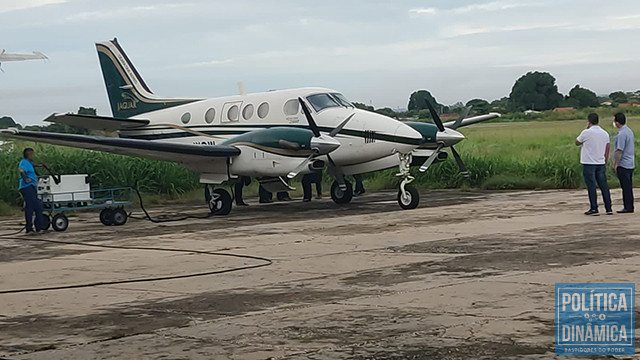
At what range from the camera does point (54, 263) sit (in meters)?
11.0

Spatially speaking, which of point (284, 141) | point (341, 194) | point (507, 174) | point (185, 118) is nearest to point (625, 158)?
point (284, 141)

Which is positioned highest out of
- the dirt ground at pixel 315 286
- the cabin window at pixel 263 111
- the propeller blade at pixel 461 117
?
the cabin window at pixel 263 111

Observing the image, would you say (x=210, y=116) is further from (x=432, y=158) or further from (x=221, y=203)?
(x=432, y=158)

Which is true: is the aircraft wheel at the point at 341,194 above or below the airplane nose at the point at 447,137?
below

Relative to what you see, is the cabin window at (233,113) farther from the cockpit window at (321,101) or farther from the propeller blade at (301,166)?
the propeller blade at (301,166)

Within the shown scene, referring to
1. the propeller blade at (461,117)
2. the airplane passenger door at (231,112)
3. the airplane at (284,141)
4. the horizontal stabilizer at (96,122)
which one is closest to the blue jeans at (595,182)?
the airplane at (284,141)

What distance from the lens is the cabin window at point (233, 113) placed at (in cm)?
1988

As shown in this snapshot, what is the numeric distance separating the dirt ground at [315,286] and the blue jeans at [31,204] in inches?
20.2

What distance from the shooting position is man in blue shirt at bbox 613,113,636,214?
46.9 ft

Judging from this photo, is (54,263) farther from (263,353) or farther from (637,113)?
(637,113)

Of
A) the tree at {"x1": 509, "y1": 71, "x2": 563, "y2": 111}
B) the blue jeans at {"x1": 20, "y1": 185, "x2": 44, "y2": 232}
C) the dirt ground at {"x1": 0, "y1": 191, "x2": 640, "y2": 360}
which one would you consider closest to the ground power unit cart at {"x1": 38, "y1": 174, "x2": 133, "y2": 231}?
the blue jeans at {"x1": 20, "y1": 185, "x2": 44, "y2": 232}

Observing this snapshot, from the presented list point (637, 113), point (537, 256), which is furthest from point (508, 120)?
point (537, 256)

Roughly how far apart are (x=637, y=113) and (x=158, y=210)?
56.5 m

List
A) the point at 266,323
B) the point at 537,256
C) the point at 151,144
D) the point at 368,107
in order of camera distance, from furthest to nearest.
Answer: the point at 368,107
the point at 151,144
the point at 537,256
the point at 266,323
